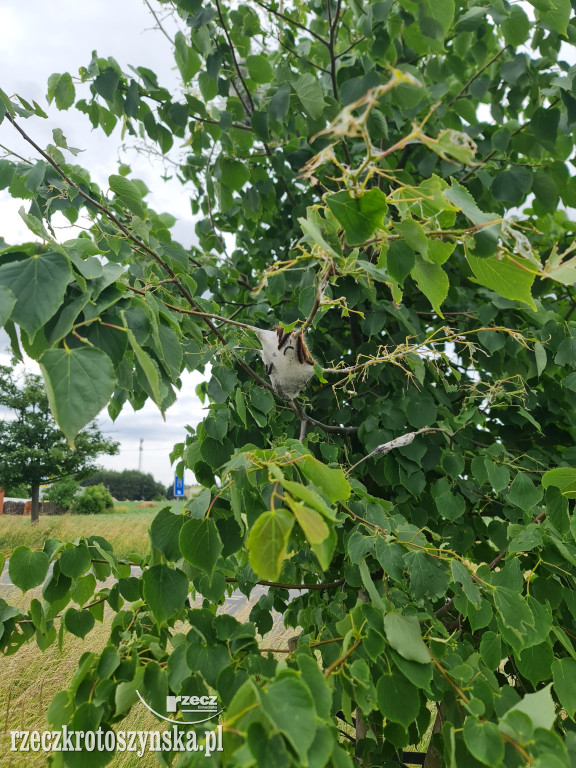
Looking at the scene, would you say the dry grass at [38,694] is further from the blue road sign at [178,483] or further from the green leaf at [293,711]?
the green leaf at [293,711]

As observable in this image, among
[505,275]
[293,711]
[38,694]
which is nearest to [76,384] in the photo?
[293,711]

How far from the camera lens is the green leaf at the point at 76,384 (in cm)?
38

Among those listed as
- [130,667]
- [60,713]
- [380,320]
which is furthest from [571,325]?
[60,713]

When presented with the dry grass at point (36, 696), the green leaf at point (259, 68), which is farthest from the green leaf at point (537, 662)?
the dry grass at point (36, 696)

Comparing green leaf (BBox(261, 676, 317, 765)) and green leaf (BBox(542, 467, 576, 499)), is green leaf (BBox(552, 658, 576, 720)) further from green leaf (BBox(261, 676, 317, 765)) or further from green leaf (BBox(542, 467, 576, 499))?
green leaf (BBox(261, 676, 317, 765))

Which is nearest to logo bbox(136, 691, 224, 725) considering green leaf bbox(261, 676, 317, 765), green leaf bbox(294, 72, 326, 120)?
green leaf bbox(261, 676, 317, 765)

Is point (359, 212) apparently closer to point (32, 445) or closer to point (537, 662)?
point (537, 662)

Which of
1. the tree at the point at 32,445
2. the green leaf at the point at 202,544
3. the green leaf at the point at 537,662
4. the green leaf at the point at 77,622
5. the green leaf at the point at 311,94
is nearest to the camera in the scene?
the green leaf at the point at 202,544

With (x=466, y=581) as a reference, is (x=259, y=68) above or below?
above

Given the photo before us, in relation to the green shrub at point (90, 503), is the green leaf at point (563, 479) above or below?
below

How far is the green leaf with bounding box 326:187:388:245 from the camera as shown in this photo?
1.39 feet

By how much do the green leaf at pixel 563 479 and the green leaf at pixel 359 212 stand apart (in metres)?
0.45

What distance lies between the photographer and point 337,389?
1.44 m

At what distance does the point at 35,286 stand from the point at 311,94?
0.93 m
